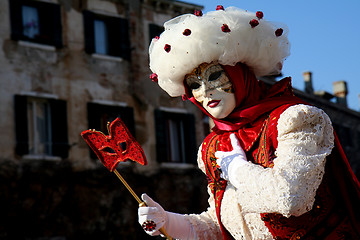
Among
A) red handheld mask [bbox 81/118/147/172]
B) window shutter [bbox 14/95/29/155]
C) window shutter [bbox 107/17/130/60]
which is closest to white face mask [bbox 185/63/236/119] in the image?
red handheld mask [bbox 81/118/147/172]

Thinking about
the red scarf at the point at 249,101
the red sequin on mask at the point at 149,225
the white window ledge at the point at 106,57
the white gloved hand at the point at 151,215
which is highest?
the white window ledge at the point at 106,57

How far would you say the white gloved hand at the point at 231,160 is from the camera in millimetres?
3279

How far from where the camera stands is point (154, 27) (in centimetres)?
1916

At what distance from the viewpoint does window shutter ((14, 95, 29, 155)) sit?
15.9 m

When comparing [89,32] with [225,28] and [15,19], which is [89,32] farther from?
[225,28]

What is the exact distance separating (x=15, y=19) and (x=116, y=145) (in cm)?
1339

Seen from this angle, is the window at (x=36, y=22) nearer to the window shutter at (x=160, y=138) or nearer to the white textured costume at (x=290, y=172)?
the window shutter at (x=160, y=138)

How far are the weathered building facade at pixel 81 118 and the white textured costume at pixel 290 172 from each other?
1301 cm

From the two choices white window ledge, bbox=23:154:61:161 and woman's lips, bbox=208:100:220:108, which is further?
white window ledge, bbox=23:154:61:161

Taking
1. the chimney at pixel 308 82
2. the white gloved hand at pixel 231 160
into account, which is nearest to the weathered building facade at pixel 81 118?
the chimney at pixel 308 82

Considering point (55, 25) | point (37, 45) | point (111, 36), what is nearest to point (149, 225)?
point (37, 45)

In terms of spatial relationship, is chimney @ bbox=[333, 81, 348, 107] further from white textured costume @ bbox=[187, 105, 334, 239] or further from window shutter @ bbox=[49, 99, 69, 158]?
white textured costume @ bbox=[187, 105, 334, 239]

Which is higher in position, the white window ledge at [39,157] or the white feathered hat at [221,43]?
the white feathered hat at [221,43]

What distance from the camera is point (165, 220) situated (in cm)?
368
